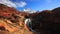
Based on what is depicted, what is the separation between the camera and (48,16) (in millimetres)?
69312

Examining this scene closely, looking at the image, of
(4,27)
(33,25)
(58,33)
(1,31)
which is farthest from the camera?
(33,25)

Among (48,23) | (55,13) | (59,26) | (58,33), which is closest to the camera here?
(58,33)

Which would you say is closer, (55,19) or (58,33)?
(58,33)

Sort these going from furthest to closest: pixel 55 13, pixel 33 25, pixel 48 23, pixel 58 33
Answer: pixel 33 25 < pixel 48 23 < pixel 55 13 < pixel 58 33

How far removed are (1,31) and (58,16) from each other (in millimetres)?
33606

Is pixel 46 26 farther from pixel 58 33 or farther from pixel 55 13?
pixel 58 33

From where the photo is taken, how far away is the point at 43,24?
72562 millimetres

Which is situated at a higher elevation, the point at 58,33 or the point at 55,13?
the point at 55,13

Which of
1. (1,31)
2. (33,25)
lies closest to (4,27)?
(1,31)

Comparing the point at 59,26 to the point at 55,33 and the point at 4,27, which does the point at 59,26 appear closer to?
the point at 55,33

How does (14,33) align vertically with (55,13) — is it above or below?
below

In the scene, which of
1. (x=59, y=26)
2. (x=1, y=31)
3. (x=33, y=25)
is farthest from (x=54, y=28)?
(x=1, y=31)

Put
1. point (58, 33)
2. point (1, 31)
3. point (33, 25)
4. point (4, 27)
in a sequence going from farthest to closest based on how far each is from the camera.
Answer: point (33, 25)
point (58, 33)
point (4, 27)
point (1, 31)

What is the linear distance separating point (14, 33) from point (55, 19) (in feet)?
99.1
